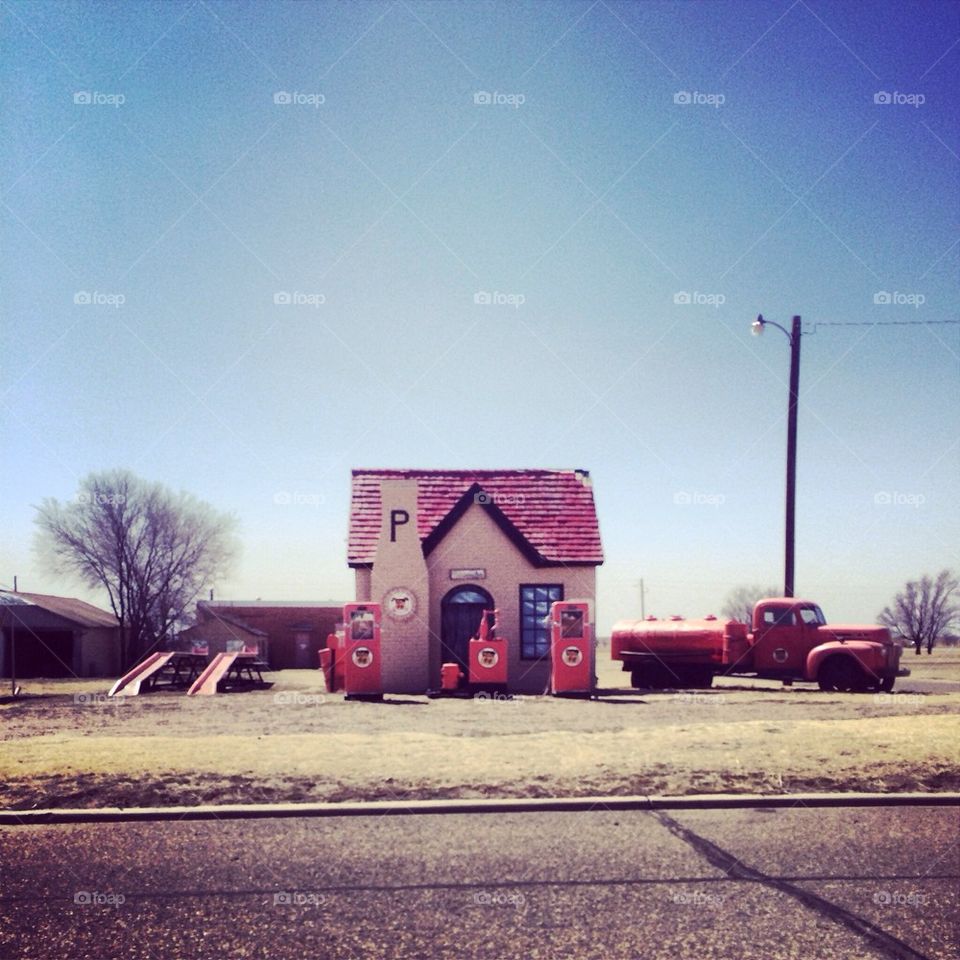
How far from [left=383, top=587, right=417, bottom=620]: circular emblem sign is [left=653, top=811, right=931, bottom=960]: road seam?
15.2 m

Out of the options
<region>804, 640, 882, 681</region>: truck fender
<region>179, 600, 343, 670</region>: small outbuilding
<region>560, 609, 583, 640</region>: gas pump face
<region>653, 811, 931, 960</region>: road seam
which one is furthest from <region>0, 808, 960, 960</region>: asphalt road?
<region>179, 600, 343, 670</region>: small outbuilding

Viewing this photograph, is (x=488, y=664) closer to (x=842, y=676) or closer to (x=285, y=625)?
(x=842, y=676)

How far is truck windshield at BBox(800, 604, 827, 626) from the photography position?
22.4m

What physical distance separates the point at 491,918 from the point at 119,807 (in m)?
4.16

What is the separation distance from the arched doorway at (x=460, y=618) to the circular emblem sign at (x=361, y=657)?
4.14 meters

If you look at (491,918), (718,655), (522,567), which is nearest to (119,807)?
(491,918)

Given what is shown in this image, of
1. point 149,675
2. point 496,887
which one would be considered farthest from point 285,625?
point 496,887

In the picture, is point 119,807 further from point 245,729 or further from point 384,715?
point 384,715

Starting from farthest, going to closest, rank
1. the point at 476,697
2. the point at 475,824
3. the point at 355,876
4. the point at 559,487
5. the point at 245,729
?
the point at 559,487, the point at 476,697, the point at 245,729, the point at 475,824, the point at 355,876

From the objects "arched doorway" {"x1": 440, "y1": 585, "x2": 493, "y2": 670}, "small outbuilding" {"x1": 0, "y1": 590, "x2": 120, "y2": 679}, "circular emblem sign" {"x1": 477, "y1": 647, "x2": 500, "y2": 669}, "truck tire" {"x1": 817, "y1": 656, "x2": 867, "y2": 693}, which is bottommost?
"small outbuilding" {"x1": 0, "y1": 590, "x2": 120, "y2": 679}

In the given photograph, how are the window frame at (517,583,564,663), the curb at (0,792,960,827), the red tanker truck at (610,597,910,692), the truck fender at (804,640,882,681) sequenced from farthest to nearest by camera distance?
the window frame at (517,583,564,663)
the red tanker truck at (610,597,910,692)
the truck fender at (804,640,882,681)
the curb at (0,792,960,827)

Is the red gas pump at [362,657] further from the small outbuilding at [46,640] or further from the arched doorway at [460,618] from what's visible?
the small outbuilding at [46,640]

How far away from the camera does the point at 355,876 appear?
618 cm

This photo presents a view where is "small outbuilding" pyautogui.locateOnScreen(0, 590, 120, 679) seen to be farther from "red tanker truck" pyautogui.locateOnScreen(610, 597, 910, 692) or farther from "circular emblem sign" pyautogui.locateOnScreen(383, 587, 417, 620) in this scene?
"red tanker truck" pyautogui.locateOnScreen(610, 597, 910, 692)
